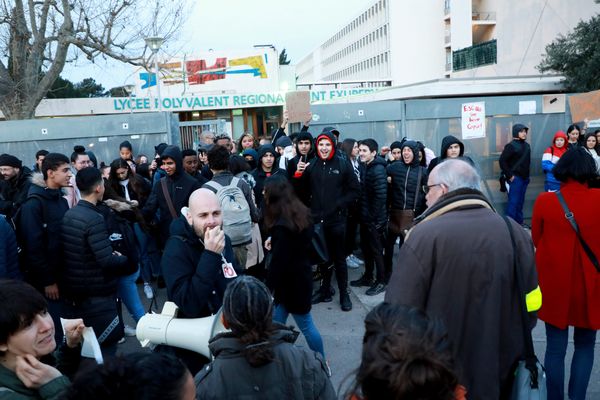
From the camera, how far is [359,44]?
83.4 metres

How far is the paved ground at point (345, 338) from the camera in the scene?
4480mm

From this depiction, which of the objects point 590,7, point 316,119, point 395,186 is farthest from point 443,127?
point 590,7

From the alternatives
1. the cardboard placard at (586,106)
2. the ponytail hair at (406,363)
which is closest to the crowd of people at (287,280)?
the ponytail hair at (406,363)

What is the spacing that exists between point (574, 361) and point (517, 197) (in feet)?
21.4

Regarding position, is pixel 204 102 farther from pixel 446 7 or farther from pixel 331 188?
pixel 446 7

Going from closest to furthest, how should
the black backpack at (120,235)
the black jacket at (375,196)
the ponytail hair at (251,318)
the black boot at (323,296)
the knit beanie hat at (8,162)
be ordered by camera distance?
the ponytail hair at (251,318) < the black backpack at (120,235) < the knit beanie hat at (8,162) < the black boot at (323,296) < the black jacket at (375,196)

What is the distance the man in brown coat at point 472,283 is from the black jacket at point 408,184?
3892 millimetres

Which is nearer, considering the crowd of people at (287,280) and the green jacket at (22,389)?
the crowd of people at (287,280)

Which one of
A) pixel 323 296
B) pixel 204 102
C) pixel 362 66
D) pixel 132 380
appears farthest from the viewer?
pixel 362 66

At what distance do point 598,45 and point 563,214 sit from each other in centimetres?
1537

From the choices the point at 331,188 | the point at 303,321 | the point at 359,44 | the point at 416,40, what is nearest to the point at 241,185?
the point at 331,188

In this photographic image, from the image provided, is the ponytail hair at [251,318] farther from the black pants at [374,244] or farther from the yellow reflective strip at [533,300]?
the black pants at [374,244]

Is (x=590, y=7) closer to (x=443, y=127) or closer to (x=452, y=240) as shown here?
(x=443, y=127)

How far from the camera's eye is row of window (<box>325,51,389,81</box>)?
69750 mm
